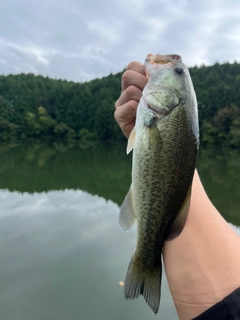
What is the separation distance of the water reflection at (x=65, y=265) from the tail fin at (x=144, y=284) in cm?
329

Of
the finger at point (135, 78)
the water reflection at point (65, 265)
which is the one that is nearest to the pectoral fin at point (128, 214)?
the finger at point (135, 78)

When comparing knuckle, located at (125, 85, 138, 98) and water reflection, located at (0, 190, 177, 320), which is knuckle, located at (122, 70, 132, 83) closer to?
knuckle, located at (125, 85, 138, 98)

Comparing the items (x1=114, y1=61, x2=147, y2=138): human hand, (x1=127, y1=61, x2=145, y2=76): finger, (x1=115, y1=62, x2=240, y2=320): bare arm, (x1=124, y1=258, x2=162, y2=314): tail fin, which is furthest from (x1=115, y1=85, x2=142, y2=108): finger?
(x1=124, y1=258, x2=162, y2=314): tail fin

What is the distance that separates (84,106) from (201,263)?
5672cm

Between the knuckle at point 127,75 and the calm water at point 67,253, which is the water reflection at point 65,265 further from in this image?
the knuckle at point 127,75

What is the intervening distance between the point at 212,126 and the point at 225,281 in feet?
135

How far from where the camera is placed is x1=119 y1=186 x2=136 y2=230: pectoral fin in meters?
1.52

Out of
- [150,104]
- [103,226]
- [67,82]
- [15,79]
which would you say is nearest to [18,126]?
[15,79]

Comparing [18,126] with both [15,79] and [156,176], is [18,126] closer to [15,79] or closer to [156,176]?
[15,79]

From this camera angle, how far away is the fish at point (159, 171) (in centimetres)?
136

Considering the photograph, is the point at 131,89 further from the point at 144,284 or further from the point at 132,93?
the point at 144,284

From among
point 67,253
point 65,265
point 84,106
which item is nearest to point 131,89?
point 65,265

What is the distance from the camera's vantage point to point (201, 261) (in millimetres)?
1391

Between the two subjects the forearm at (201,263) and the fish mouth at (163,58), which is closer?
the forearm at (201,263)
